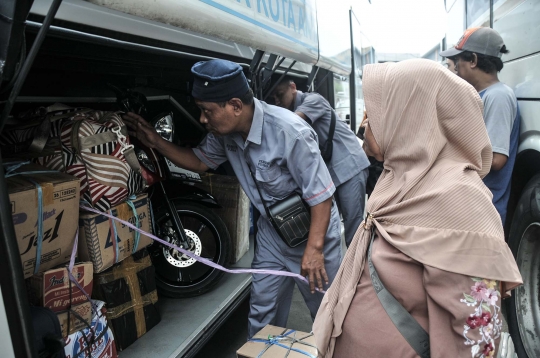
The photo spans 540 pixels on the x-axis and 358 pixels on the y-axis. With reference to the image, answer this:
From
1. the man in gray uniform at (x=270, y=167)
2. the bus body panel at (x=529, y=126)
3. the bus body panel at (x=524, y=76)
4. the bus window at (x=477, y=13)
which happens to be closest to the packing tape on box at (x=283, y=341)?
the man in gray uniform at (x=270, y=167)

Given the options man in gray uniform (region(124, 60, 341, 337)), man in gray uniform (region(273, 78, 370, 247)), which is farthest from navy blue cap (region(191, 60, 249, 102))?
man in gray uniform (region(273, 78, 370, 247))

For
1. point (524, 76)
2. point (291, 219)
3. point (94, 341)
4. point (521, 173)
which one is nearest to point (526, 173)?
point (521, 173)

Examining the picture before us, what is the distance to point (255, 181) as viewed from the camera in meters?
2.38

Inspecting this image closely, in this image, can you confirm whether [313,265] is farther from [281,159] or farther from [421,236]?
[421,236]

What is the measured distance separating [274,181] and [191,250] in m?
1.08

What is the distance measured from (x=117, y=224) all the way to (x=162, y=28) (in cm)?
105

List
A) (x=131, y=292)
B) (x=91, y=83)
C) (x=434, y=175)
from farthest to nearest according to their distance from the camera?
(x=91, y=83) → (x=131, y=292) → (x=434, y=175)

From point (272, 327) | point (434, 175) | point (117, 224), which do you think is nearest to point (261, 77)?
point (117, 224)

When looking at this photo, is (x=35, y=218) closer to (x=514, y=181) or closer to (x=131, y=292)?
(x=131, y=292)

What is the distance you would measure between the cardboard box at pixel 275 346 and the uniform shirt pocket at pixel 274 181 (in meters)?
0.75

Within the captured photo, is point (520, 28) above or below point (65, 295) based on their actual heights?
above

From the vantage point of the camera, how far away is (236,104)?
7.36ft

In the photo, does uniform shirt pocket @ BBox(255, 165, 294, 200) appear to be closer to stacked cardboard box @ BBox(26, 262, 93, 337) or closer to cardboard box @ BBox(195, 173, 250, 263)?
stacked cardboard box @ BBox(26, 262, 93, 337)

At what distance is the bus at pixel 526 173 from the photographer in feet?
8.68
